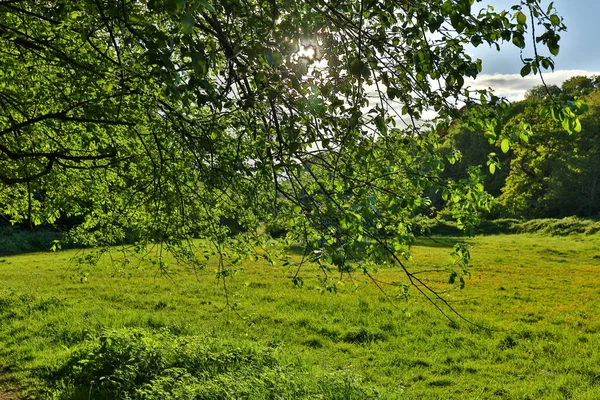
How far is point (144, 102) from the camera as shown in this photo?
18.6 ft

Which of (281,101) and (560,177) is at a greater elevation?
(560,177)

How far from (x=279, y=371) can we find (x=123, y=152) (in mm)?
4462

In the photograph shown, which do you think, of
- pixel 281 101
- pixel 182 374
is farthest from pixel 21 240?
pixel 281 101

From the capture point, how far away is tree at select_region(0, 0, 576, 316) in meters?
3.30

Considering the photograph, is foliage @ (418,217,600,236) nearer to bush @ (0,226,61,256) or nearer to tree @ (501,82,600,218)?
tree @ (501,82,600,218)

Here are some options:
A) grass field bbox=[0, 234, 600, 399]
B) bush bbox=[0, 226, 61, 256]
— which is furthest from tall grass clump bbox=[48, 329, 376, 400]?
bush bbox=[0, 226, 61, 256]

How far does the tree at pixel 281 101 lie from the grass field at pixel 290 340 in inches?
45.7

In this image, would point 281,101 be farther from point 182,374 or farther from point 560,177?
point 560,177

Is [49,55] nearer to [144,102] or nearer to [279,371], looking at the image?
[144,102]

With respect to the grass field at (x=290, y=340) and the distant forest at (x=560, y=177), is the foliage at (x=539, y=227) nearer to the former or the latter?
the distant forest at (x=560, y=177)

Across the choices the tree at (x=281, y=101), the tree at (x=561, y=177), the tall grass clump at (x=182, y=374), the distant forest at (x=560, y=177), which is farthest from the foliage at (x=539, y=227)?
the tree at (x=281, y=101)

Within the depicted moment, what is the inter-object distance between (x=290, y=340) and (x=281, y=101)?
8309mm

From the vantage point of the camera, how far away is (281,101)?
4.11 metres

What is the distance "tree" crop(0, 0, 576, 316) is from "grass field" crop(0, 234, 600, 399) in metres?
1.16
